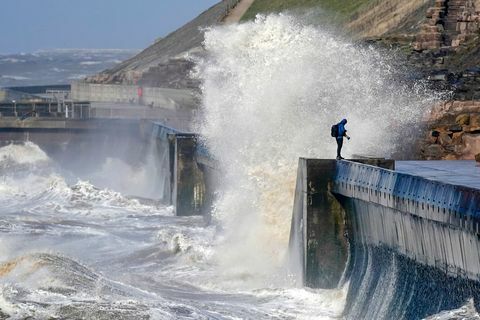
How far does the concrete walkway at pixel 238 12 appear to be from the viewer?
235 feet

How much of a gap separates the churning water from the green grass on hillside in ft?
110

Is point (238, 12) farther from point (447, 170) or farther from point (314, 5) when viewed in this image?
point (447, 170)

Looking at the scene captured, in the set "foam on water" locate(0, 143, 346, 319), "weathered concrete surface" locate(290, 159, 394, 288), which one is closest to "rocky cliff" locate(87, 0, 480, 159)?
"foam on water" locate(0, 143, 346, 319)

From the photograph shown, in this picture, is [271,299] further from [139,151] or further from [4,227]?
[139,151]

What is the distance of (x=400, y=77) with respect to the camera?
2897 centimetres

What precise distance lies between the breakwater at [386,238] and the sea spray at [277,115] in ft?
5.45

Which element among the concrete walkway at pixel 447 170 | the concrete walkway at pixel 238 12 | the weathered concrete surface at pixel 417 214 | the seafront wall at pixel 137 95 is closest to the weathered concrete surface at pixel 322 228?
the weathered concrete surface at pixel 417 214

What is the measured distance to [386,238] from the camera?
1808cm

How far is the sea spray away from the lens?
22.8m

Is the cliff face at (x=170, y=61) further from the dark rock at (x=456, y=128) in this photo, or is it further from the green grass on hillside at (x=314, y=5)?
the dark rock at (x=456, y=128)

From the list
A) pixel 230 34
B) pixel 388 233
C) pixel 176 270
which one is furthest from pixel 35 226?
pixel 388 233

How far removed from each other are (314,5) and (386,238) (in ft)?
166

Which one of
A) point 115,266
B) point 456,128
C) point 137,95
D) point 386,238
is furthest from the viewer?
point 137,95

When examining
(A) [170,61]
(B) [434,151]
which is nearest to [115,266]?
(B) [434,151]
